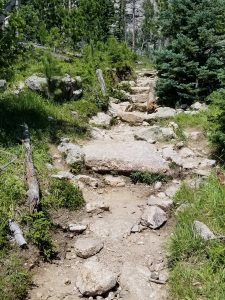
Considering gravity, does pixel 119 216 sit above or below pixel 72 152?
below

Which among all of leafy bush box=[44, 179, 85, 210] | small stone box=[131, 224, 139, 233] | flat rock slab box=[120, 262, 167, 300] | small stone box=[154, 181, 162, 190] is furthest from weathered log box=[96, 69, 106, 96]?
flat rock slab box=[120, 262, 167, 300]

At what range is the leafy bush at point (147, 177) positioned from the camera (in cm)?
927

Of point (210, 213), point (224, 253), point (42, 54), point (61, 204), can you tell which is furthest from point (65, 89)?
point (224, 253)

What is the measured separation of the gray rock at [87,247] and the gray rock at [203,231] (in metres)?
1.70

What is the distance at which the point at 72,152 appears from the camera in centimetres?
1005

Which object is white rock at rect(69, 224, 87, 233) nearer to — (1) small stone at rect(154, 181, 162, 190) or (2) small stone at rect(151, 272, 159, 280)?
(2) small stone at rect(151, 272, 159, 280)

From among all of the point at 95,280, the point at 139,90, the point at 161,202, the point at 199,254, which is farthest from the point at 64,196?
the point at 139,90

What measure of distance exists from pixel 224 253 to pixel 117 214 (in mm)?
2733

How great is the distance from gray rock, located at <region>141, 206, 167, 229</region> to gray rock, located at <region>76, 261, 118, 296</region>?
5.54 ft

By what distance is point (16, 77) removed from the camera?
1441cm

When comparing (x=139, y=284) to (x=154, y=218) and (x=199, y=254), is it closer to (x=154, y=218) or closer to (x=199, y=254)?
(x=199, y=254)

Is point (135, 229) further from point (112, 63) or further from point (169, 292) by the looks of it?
point (112, 63)

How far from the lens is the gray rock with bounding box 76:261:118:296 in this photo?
568cm

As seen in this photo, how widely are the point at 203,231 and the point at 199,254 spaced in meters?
0.48
